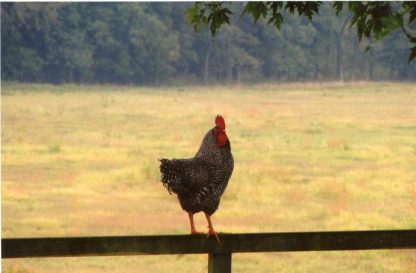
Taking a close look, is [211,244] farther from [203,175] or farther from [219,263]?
[203,175]

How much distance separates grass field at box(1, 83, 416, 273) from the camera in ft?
68.6

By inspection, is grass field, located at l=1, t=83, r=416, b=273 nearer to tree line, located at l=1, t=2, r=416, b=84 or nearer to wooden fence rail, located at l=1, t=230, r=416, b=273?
tree line, located at l=1, t=2, r=416, b=84

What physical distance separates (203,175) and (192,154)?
30581 millimetres

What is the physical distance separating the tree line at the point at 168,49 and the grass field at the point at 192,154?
211cm

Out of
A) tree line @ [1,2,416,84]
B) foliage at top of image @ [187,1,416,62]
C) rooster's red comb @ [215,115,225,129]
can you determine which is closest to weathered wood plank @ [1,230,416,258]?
rooster's red comb @ [215,115,225,129]

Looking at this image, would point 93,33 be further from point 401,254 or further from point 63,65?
point 401,254

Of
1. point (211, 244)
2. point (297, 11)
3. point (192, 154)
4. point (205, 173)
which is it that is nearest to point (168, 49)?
point (192, 154)

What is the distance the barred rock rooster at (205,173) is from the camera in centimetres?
514

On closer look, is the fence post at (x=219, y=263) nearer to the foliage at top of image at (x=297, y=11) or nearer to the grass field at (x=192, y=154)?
the foliage at top of image at (x=297, y=11)

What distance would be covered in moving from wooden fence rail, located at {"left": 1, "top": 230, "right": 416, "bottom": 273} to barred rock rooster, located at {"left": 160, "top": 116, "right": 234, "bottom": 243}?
69cm

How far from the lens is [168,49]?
5472cm

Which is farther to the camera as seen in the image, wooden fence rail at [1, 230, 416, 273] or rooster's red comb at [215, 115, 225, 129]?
rooster's red comb at [215, 115, 225, 129]

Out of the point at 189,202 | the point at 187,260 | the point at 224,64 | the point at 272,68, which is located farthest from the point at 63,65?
the point at 189,202

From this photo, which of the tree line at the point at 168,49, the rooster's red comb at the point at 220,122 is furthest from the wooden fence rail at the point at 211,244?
the tree line at the point at 168,49
